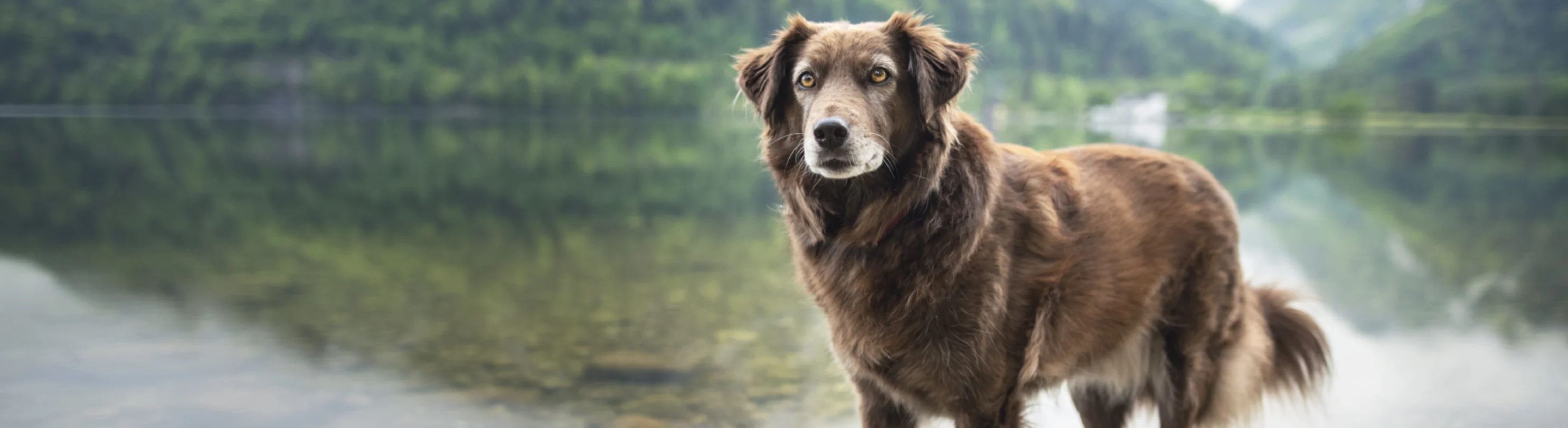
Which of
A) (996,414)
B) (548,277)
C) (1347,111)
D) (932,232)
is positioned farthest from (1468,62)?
(932,232)

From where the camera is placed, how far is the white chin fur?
118 inches

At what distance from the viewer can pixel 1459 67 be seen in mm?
137750

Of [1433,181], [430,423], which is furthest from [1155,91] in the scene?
[430,423]

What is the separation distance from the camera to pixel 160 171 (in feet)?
78.7

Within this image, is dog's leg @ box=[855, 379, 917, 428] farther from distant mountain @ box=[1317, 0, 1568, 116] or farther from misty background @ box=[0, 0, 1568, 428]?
distant mountain @ box=[1317, 0, 1568, 116]

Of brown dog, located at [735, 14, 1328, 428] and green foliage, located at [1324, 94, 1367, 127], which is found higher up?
green foliage, located at [1324, 94, 1367, 127]

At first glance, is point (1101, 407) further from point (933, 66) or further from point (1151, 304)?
point (933, 66)

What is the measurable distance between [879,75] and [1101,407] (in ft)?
7.27

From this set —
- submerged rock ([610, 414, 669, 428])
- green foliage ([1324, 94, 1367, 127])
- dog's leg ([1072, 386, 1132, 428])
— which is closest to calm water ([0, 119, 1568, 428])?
submerged rock ([610, 414, 669, 428])

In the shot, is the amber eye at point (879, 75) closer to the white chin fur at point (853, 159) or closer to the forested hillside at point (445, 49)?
the white chin fur at point (853, 159)

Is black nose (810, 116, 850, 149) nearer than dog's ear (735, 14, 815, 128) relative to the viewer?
Yes

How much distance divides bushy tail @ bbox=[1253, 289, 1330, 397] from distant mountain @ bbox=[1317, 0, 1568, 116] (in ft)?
352

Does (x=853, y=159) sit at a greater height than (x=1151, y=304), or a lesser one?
greater

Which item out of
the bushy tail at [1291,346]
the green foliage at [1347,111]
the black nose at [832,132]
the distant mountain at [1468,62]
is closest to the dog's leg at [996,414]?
the black nose at [832,132]
